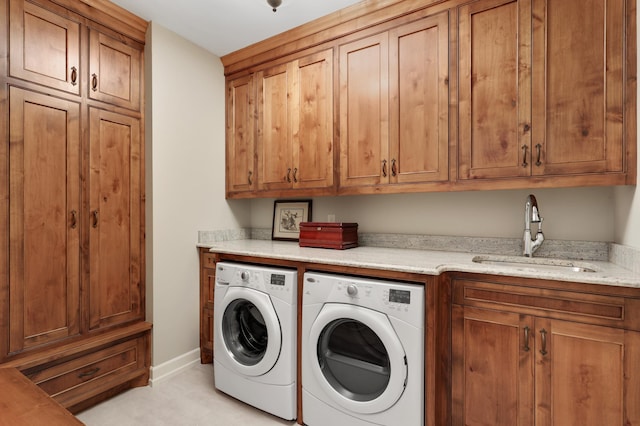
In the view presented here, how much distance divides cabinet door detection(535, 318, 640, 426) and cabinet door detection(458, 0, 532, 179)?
823mm

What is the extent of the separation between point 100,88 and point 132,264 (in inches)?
48.0

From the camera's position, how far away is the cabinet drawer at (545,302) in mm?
1350

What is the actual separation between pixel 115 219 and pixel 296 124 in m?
1.46

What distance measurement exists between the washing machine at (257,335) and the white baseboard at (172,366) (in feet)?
1.60

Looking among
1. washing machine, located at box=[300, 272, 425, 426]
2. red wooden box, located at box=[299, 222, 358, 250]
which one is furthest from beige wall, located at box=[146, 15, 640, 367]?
washing machine, located at box=[300, 272, 425, 426]

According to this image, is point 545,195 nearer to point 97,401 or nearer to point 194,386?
point 194,386

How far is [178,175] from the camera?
2574 millimetres

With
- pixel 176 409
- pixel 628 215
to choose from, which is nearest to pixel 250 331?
pixel 176 409

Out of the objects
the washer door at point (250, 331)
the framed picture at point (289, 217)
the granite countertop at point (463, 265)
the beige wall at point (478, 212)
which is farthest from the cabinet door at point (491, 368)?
the framed picture at point (289, 217)

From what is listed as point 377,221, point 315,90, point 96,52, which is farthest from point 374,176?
point 96,52

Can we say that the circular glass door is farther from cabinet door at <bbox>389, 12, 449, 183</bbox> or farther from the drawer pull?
the drawer pull

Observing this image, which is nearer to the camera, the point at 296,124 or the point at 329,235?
the point at 329,235

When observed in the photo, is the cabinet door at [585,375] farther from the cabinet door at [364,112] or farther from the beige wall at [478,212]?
the cabinet door at [364,112]

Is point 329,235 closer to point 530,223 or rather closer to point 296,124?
point 296,124
